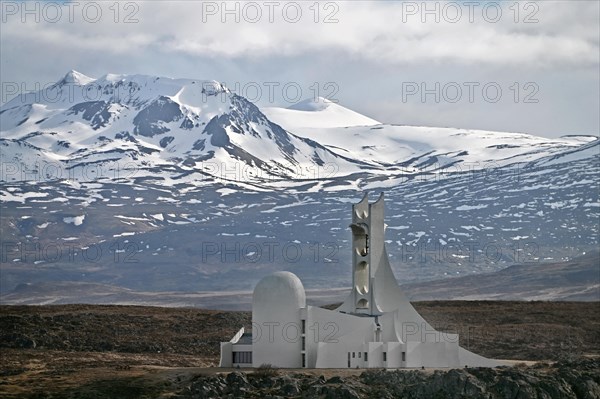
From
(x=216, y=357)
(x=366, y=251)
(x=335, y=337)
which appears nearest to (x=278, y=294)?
(x=335, y=337)

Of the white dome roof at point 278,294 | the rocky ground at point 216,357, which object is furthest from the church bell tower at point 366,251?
the rocky ground at point 216,357

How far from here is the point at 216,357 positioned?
97438 millimetres

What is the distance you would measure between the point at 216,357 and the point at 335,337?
22479 millimetres

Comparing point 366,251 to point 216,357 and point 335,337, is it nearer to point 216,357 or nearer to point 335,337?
point 335,337

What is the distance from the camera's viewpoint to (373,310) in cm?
7994

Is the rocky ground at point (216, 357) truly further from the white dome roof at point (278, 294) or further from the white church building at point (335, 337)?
the white dome roof at point (278, 294)

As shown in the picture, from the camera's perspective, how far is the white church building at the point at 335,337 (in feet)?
247

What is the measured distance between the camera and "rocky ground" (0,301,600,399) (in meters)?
68.9

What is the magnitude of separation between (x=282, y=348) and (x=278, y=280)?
3408mm

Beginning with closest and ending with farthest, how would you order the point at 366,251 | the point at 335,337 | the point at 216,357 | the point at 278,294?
1. the point at 278,294
2. the point at 335,337
3. the point at 366,251
4. the point at 216,357

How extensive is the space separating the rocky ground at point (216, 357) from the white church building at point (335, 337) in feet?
8.12

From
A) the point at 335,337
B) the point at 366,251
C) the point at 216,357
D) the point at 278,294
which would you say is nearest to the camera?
the point at 278,294

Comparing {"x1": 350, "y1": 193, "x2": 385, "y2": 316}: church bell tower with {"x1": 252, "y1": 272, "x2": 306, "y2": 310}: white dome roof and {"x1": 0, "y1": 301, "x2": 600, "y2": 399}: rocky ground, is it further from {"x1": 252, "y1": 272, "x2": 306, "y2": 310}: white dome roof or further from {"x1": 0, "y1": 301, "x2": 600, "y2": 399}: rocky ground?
{"x1": 0, "y1": 301, "x2": 600, "y2": 399}: rocky ground

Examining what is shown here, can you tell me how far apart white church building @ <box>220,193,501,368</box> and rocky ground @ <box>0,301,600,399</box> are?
2475 millimetres
